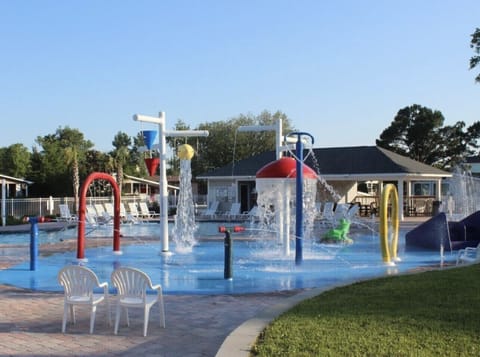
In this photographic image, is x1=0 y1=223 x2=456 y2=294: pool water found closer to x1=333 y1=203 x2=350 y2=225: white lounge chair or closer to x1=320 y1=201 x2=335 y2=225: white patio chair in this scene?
x1=333 y1=203 x2=350 y2=225: white lounge chair

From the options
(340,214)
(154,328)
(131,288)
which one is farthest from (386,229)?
(340,214)

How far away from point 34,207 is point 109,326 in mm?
27405

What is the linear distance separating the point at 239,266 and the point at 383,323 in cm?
727

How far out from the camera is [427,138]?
183 ft

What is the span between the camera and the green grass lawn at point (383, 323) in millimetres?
5305

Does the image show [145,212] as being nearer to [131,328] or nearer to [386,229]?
[386,229]

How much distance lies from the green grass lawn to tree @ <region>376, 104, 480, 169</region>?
161ft

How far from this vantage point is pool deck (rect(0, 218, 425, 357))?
5.84m

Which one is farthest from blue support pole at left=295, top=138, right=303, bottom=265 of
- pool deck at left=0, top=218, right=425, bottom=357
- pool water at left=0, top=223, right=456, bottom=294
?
pool deck at left=0, top=218, right=425, bottom=357

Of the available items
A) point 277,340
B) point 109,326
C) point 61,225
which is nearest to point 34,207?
point 61,225

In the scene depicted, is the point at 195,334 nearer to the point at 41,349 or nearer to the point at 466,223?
the point at 41,349

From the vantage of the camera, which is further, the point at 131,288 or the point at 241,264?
the point at 241,264

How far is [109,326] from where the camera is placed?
6.97 m

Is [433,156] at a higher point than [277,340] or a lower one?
higher
